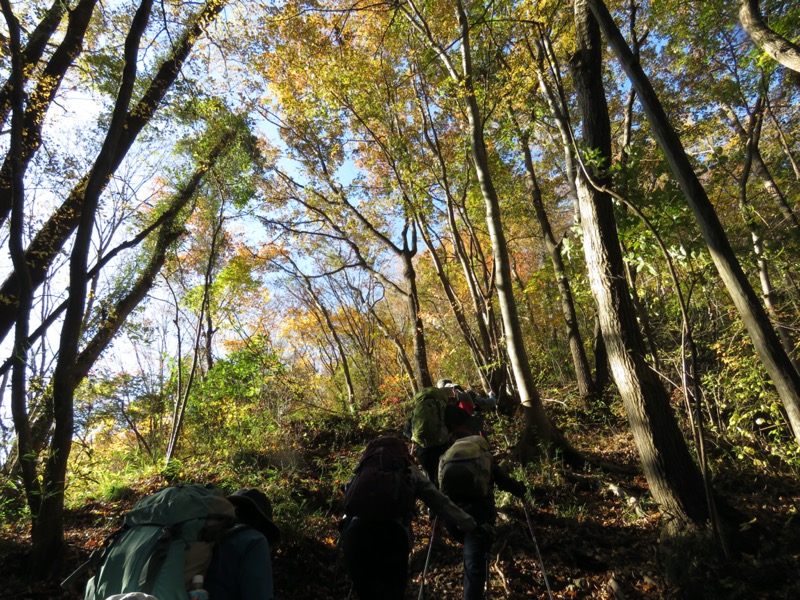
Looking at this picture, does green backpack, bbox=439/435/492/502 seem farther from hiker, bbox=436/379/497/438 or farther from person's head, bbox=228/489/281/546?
person's head, bbox=228/489/281/546

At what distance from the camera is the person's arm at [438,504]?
2.77 meters

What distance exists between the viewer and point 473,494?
3193 millimetres

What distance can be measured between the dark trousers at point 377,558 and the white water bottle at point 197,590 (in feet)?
3.28

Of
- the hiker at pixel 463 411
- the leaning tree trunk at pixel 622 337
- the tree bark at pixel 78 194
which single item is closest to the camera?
the leaning tree trunk at pixel 622 337

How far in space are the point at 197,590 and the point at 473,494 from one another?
217cm

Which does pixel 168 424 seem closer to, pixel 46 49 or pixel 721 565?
pixel 46 49

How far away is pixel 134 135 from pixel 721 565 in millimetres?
12038

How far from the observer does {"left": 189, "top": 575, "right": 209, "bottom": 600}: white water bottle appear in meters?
1.68

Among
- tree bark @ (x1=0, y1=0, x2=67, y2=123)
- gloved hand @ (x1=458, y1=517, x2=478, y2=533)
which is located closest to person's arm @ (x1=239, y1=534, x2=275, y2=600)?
gloved hand @ (x1=458, y1=517, x2=478, y2=533)

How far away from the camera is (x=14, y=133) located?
4.25 metres

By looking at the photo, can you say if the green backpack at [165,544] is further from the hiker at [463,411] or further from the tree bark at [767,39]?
the tree bark at [767,39]

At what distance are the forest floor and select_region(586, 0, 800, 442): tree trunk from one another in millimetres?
1331

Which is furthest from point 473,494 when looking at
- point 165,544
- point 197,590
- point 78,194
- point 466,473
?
point 78,194

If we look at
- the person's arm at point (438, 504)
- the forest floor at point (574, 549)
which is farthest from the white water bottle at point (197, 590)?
the person's arm at point (438, 504)
